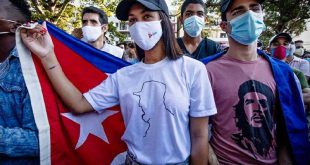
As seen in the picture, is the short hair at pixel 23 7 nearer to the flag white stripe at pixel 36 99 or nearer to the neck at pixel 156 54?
the flag white stripe at pixel 36 99

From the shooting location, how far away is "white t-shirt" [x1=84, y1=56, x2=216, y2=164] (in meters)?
1.98

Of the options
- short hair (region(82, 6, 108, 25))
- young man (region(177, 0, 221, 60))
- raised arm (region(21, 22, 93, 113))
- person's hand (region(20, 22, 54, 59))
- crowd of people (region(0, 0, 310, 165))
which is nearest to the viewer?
crowd of people (region(0, 0, 310, 165))

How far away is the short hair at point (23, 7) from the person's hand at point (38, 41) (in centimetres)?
10

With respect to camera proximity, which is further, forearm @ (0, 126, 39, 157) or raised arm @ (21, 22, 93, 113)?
raised arm @ (21, 22, 93, 113)

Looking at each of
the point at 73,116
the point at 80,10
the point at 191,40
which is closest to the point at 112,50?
the point at 191,40

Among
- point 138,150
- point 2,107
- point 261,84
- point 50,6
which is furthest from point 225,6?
point 50,6

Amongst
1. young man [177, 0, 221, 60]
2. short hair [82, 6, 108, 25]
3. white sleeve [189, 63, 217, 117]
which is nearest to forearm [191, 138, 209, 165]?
white sleeve [189, 63, 217, 117]

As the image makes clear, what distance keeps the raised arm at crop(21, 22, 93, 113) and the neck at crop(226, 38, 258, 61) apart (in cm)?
121

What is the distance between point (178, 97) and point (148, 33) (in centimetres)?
52

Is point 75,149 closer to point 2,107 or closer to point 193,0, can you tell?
point 2,107

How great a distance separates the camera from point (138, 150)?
80.7 inches

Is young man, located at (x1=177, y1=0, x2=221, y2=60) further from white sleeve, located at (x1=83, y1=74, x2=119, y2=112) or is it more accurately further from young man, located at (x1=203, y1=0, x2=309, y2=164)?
white sleeve, located at (x1=83, y1=74, x2=119, y2=112)

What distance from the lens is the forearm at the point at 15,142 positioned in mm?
1821

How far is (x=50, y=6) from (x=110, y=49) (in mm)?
11972
